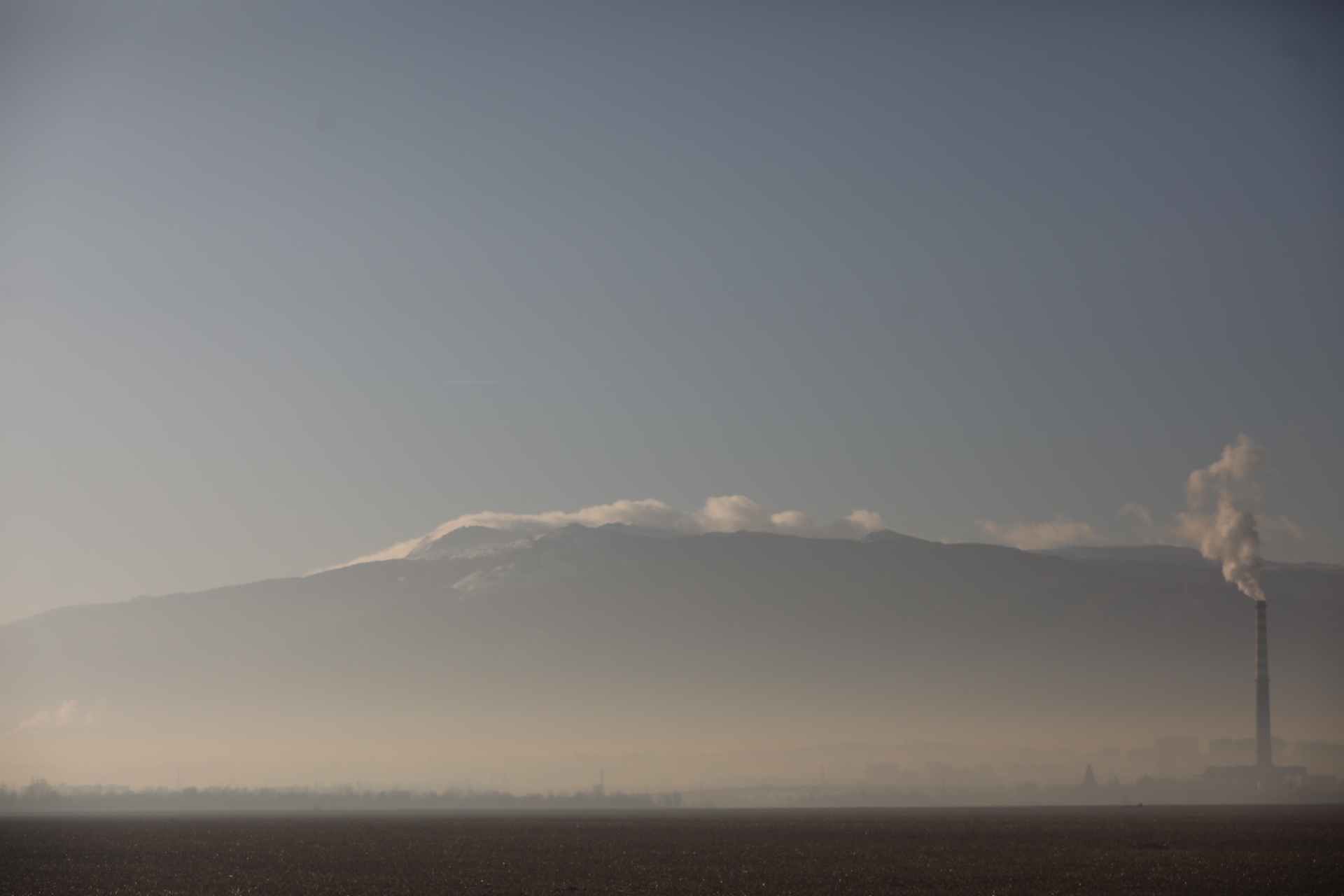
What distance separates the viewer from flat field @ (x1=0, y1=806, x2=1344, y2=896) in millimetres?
71812

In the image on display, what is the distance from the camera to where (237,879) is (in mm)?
80938

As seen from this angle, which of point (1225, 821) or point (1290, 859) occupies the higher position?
point (1290, 859)

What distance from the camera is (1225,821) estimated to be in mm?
182375

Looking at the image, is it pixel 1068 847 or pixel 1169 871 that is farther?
pixel 1068 847

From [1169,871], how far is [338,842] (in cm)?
9068

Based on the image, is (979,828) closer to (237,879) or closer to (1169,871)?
(1169,871)

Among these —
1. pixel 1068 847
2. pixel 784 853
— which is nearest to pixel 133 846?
pixel 784 853

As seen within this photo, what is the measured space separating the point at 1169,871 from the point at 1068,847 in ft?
105

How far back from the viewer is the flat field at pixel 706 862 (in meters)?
71.8

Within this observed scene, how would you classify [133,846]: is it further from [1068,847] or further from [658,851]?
[1068,847]

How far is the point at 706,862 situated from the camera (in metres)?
93.3

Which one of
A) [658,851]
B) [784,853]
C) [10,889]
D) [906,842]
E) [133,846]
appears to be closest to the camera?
[10,889]

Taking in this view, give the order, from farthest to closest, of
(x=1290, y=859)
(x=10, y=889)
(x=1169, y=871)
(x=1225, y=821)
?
(x=1225, y=821)
(x=1290, y=859)
(x=1169, y=871)
(x=10, y=889)

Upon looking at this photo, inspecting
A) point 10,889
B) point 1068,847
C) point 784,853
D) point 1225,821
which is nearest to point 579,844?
point 784,853
